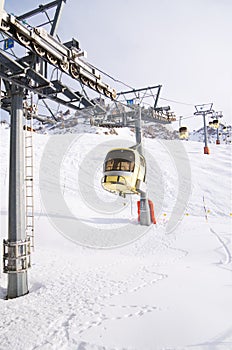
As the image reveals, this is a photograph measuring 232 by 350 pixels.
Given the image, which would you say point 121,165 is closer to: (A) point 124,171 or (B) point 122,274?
(A) point 124,171

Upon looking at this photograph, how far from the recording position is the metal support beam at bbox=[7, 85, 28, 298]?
5875mm

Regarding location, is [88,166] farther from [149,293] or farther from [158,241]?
[149,293]

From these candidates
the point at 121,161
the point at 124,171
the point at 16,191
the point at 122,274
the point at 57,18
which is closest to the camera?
the point at 16,191

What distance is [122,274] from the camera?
6477 millimetres

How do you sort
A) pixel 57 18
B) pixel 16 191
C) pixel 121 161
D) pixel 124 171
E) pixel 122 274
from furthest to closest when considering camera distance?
pixel 121 161
pixel 124 171
pixel 122 274
pixel 57 18
pixel 16 191

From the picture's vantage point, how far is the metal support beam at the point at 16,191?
5.88m

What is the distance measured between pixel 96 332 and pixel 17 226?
343 centimetres

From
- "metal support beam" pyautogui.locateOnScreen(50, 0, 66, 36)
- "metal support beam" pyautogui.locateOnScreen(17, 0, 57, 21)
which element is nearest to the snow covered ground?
"metal support beam" pyautogui.locateOnScreen(50, 0, 66, 36)

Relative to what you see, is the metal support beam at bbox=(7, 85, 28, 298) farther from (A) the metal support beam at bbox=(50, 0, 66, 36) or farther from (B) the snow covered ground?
(A) the metal support beam at bbox=(50, 0, 66, 36)

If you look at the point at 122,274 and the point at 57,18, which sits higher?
the point at 57,18

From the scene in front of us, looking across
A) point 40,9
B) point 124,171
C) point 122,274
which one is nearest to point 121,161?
point 124,171

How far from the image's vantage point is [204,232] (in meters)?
10.8

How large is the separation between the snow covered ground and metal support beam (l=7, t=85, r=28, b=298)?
1.37ft

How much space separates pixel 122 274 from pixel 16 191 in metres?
3.57
